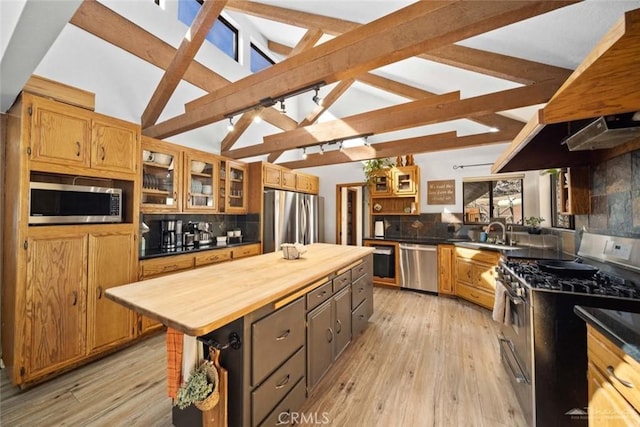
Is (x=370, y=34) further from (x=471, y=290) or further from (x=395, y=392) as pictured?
(x=471, y=290)

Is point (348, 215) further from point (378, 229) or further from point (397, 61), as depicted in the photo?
point (397, 61)

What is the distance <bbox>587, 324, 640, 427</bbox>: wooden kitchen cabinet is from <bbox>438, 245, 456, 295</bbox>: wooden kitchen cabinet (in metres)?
3.03

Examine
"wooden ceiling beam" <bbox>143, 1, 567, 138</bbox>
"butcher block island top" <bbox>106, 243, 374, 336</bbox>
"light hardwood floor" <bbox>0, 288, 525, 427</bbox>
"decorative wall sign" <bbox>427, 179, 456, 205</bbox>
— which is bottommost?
"light hardwood floor" <bbox>0, 288, 525, 427</bbox>

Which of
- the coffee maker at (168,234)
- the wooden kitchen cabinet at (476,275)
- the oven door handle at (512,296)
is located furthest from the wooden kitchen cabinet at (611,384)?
the coffee maker at (168,234)

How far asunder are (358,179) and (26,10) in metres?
4.83

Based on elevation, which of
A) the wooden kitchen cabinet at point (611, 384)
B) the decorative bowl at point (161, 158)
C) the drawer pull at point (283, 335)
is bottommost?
the drawer pull at point (283, 335)

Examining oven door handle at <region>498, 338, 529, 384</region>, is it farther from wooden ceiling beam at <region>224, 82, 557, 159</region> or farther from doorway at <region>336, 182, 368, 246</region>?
doorway at <region>336, 182, 368, 246</region>

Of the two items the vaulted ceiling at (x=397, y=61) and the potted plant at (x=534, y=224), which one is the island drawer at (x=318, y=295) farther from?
the potted plant at (x=534, y=224)

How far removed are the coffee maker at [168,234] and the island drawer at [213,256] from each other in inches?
17.9

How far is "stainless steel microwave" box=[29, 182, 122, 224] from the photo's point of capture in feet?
6.44

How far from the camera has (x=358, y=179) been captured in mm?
5395

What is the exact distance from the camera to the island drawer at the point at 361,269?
2.53 m

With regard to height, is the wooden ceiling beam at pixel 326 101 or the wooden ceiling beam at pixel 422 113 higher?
the wooden ceiling beam at pixel 326 101

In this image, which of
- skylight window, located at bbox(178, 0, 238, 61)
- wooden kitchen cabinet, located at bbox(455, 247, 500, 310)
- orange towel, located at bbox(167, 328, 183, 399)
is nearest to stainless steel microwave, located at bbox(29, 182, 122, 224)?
orange towel, located at bbox(167, 328, 183, 399)
